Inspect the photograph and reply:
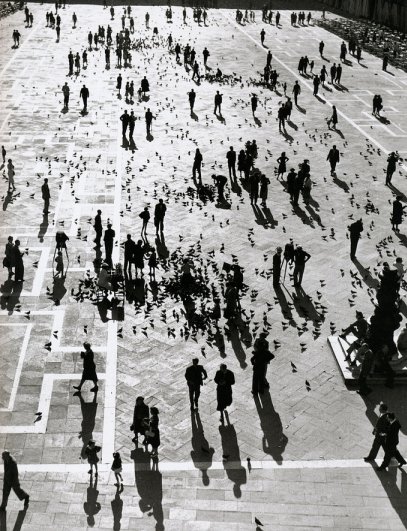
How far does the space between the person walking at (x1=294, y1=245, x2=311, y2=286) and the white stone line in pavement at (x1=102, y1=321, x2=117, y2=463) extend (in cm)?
531

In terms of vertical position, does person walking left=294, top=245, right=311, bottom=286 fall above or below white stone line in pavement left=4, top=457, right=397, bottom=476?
above

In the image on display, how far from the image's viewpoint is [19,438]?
13750mm

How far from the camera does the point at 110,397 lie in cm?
1501

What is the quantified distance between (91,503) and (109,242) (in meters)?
9.41

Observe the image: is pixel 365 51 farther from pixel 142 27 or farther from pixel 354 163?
pixel 354 163

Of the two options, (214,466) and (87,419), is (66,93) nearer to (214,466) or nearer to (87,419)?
(87,419)

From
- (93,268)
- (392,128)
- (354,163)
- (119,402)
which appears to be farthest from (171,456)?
(392,128)

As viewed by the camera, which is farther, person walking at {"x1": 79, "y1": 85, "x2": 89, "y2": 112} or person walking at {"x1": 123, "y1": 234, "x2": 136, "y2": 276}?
person walking at {"x1": 79, "y1": 85, "x2": 89, "y2": 112}

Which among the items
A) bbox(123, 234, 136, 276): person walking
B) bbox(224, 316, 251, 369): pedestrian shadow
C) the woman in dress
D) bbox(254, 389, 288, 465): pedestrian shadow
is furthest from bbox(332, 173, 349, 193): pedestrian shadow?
bbox(254, 389, 288, 465): pedestrian shadow

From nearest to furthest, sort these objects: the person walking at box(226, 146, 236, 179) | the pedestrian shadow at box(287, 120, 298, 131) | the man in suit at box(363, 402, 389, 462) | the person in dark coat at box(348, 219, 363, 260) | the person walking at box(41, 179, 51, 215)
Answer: the man in suit at box(363, 402, 389, 462)
the person in dark coat at box(348, 219, 363, 260)
the person walking at box(41, 179, 51, 215)
the person walking at box(226, 146, 236, 179)
the pedestrian shadow at box(287, 120, 298, 131)

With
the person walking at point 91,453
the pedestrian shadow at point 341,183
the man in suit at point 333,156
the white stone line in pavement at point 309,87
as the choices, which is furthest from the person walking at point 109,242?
the white stone line in pavement at point 309,87

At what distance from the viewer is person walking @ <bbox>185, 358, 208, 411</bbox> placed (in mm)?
14148

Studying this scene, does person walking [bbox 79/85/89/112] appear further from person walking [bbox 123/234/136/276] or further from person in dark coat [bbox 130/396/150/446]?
person in dark coat [bbox 130/396/150/446]

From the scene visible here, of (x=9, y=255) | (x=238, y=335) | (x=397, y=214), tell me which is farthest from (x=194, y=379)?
(x=397, y=214)
